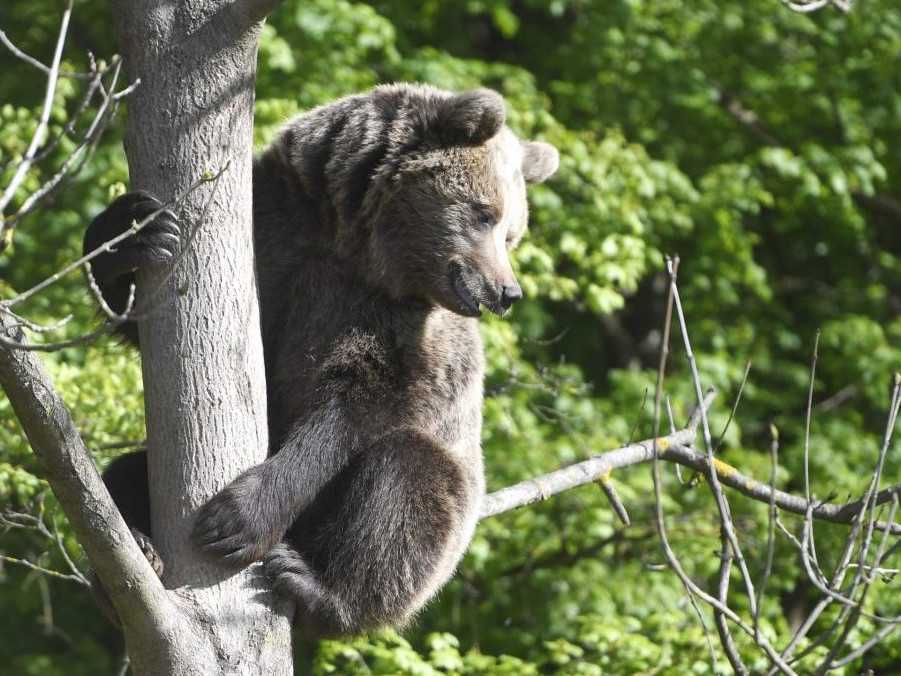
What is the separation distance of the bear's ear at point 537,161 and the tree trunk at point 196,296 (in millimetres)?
2037

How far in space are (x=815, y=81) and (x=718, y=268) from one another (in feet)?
5.61

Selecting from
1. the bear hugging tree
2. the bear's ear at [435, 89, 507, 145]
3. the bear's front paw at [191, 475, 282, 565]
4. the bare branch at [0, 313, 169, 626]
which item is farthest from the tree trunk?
the bear's ear at [435, 89, 507, 145]

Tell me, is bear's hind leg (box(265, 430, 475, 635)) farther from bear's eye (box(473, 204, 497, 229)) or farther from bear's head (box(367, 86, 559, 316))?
bear's eye (box(473, 204, 497, 229))

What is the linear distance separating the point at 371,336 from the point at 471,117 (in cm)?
95

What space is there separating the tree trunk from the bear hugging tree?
30 cm

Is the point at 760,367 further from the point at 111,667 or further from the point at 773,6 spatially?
the point at 111,667

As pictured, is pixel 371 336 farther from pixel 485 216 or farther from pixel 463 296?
pixel 485 216

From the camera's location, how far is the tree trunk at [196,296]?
3275 millimetres

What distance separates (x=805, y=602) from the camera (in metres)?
9.08

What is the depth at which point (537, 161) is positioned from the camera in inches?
207

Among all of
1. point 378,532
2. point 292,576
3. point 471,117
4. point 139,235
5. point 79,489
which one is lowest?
point 378,532

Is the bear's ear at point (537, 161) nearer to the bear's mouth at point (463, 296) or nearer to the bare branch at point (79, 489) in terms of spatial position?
the bear's mouth at point (463, 296)

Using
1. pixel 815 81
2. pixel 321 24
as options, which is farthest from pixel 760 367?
pixel 321 24

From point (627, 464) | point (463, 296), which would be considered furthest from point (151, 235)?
point (627, 464)
